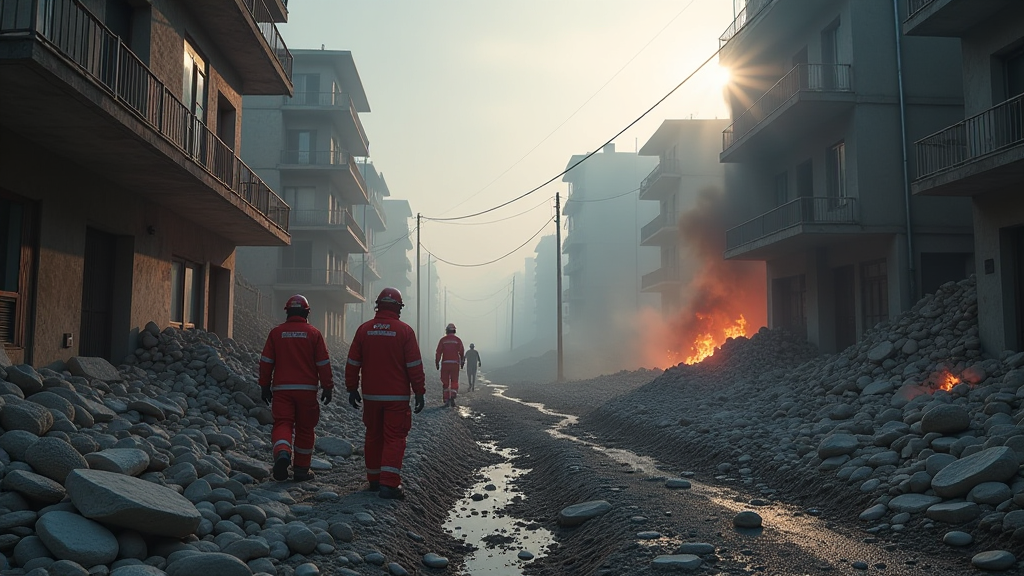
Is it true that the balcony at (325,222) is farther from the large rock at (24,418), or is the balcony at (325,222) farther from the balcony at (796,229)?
the large rock at (24,418)

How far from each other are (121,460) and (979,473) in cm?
786

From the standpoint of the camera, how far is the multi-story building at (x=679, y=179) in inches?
1581

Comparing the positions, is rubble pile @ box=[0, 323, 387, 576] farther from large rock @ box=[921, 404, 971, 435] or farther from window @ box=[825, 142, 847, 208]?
window @ box=[825, 142, 847, 208]

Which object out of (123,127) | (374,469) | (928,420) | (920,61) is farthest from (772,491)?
(920,61)

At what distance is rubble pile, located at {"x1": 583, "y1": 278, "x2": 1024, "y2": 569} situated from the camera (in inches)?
265

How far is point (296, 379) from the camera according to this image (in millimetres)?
7949

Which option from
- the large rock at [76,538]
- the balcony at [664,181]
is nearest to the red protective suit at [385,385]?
the large rock at [76,538]

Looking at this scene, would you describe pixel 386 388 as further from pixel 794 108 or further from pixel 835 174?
pixel 835 174

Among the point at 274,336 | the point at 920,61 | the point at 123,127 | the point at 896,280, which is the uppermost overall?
the point at 920,61

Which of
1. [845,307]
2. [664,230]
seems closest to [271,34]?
[845,307]

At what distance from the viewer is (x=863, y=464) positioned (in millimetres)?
8594

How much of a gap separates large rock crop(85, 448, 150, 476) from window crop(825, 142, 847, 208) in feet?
63.0

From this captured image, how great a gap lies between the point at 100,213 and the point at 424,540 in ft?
29.4

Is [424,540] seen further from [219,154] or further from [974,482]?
[219,154]
